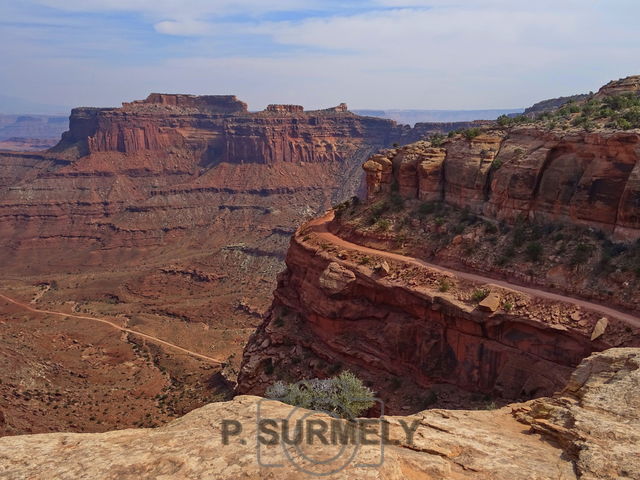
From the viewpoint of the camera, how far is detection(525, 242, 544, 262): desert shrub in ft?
110

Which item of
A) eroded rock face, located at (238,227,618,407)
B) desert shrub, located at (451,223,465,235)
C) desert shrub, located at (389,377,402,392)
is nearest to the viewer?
eroded rock face, located at (238,227,618,407)

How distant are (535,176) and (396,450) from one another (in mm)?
26781

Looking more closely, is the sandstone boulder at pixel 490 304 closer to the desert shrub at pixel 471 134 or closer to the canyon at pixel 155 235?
the desert shrub at pixel 471 134

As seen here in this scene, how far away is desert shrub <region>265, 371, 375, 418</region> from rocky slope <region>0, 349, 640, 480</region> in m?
8.82

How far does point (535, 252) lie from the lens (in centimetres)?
3350

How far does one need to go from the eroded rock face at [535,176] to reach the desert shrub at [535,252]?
9.09 ft

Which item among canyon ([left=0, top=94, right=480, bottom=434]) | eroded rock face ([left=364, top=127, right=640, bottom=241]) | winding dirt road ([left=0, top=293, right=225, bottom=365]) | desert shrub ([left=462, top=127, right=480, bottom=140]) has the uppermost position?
desert shrub ([left=462, top=127, right=480, bottom=140])

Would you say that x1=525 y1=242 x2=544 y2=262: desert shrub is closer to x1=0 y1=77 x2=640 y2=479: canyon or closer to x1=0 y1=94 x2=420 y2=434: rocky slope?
x1=0 y1=77 x2=640 y2=479: canyon

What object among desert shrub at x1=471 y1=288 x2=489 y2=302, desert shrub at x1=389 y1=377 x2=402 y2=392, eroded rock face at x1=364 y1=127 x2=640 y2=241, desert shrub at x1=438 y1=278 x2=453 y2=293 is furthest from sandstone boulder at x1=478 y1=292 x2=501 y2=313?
eroded rock face at x1=364 y1=127 x2=640 y2=241

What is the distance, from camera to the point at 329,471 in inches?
519

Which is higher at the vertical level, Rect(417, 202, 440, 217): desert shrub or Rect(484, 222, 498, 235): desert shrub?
Rect(417, 202, 440, 217): desert shrub

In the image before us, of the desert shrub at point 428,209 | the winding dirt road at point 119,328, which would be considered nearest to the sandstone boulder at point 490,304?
the desert shrub at point 428,209

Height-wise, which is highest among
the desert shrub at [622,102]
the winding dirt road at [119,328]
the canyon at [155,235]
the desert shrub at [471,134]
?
the desert shrub at [622,102]

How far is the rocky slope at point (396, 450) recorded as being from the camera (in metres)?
13.5
